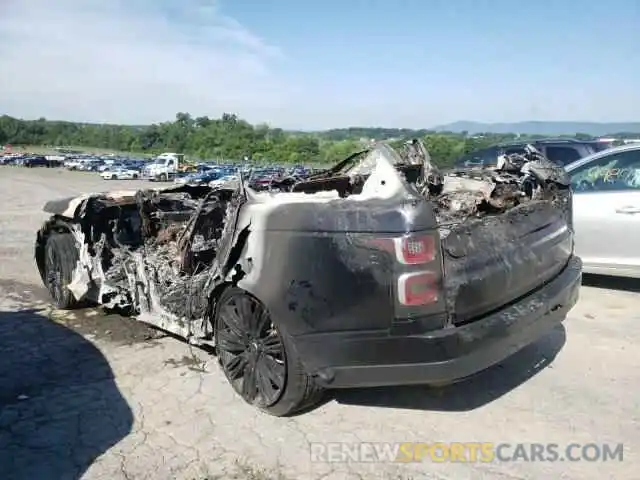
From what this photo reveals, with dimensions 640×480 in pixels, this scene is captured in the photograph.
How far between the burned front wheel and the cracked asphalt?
12 cm

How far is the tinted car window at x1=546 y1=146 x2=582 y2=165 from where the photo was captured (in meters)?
9.11

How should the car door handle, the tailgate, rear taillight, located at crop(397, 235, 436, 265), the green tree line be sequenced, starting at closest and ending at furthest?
rear taillight, located at crop(397, 235, 436, 265) → the tailgate → the car door handle → the green tree line

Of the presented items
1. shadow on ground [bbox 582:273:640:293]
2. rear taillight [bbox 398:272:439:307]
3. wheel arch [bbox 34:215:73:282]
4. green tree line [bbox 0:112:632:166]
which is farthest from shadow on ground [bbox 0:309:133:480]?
green tree line [bbox 0:112:632:166]

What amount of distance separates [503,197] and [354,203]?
1529 millimetres

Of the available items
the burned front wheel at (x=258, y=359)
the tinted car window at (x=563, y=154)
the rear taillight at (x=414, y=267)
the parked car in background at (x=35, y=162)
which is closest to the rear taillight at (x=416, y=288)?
the rear taillight at (x=414, y=267)

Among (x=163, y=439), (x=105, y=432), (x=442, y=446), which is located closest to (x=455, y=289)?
(x=442, y=446)

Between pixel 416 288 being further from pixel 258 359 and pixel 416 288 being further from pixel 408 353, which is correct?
pixel 258 359

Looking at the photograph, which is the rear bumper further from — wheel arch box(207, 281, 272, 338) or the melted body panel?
wheel arch box(207, 281, 272, 338)

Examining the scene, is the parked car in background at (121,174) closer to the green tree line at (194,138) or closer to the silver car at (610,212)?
the green tree line at (194,138)

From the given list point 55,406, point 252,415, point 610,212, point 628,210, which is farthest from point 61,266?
point 628,210

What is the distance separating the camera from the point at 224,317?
11.8ft

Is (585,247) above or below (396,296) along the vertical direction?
below

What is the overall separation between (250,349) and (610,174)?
186 inches

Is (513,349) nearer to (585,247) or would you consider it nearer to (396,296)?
(396,296)
